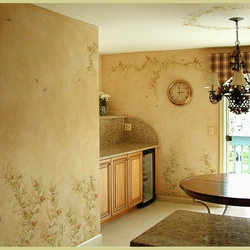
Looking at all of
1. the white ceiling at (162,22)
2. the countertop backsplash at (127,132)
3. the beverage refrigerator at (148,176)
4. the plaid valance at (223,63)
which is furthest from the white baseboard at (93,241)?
the plaid valance at (223,63)

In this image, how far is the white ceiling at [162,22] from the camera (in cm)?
323

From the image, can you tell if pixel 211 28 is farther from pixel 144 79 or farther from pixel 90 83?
pixel 144 79

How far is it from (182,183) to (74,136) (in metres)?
1.13

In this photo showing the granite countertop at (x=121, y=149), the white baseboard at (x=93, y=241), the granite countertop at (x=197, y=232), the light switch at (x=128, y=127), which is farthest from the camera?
the light switch at (x=128, y=127)

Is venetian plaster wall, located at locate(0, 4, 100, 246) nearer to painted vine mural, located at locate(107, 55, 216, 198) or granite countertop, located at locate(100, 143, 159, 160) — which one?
granite countertop, located at locate(100, 143, 159, 160)

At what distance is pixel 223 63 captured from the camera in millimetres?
5379

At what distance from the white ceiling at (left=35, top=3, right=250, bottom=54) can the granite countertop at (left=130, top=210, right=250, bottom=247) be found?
1.89 metres

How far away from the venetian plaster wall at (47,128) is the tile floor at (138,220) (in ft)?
1.24

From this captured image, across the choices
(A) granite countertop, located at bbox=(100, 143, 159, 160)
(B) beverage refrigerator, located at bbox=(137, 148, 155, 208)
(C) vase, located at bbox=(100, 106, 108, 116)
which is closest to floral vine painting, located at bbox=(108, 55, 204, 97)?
(C) vase, located at bbox=(100, 106, 108, 116)

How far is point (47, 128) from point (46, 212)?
733mm

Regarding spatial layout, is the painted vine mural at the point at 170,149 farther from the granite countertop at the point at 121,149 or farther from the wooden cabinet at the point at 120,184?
the wooden cabinet at the point at 120,184

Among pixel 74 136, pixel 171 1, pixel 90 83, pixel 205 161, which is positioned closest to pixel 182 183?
pixel 74 136

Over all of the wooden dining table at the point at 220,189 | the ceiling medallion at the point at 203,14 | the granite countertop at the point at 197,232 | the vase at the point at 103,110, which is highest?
the ceiling medallion at the point at 203,14

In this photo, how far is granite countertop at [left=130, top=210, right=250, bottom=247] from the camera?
1.56m
